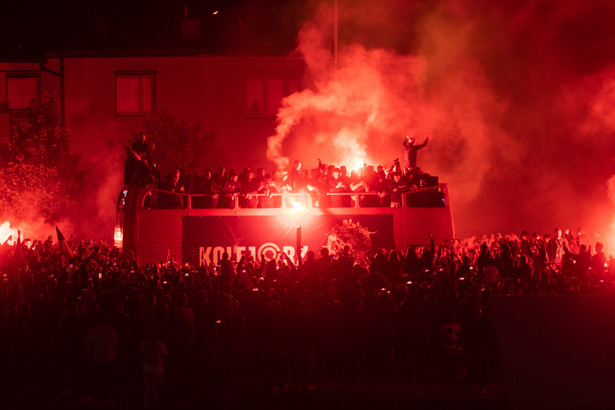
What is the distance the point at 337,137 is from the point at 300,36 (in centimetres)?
812

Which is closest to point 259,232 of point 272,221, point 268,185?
point 272,221

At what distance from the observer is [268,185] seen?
69.7 feet

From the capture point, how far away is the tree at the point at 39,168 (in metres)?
32.4

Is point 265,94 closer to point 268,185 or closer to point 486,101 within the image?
point 486,101

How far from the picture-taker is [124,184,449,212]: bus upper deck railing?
2091cm

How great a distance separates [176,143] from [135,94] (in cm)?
336

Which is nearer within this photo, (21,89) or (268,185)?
(268,185)

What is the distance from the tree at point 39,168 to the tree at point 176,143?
320cm

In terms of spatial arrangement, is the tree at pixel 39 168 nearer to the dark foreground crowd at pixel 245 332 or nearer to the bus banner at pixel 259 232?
the bus banner at pixel 259 232

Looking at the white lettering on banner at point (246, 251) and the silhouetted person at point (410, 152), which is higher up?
the silhouetted person at point (410, 152)

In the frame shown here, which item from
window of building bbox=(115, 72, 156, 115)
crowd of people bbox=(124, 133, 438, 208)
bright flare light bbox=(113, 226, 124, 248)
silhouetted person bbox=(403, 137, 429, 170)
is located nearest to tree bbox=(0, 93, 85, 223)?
window of building bbox=(115, 72, 156, 115)

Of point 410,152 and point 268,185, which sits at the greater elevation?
point 410,152

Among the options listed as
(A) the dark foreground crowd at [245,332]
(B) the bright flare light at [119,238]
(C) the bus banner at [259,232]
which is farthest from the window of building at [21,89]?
(A) the dark foreground crowd at [245,332]

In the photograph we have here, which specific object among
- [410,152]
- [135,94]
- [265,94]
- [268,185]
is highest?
[135,94]
